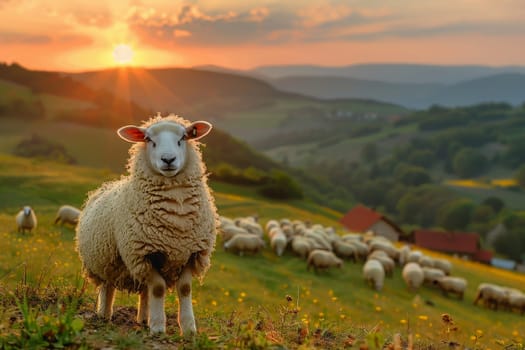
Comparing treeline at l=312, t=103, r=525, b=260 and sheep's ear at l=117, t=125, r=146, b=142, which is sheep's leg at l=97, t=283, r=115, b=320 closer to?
sheep's ear at l=117, t=125, r=146, b=142

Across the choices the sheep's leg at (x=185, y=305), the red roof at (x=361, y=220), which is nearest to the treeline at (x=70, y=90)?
the red roof at (x=361, y=220)

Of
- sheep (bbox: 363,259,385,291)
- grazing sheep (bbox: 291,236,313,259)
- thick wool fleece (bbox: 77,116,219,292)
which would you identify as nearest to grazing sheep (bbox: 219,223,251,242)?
grazing sheep (bbox: 291,236,313,259)

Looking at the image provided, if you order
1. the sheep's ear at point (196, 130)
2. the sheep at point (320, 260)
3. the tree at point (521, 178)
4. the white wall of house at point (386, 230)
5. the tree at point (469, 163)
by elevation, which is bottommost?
the white wall of house at point (386, 230)

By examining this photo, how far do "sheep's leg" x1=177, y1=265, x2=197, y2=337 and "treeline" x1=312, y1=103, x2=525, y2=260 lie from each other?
294 feet

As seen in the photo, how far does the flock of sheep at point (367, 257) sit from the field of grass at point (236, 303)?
50 centimetres

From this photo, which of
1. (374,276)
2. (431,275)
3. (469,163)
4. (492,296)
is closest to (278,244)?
(374,276)

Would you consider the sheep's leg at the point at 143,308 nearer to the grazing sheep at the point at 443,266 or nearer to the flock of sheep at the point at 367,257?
the flock of sheep at the point at 367,257

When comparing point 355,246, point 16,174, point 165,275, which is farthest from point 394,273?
point 16,174

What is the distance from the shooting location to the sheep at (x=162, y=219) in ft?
23.0

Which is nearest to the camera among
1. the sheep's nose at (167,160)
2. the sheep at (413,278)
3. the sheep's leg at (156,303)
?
the sheep's nose at (167,160)

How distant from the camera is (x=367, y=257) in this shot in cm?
2655

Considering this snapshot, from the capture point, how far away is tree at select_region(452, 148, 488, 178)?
171500mm

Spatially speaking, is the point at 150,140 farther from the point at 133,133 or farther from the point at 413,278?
the point at 413,278

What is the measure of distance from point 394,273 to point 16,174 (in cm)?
2724
